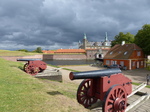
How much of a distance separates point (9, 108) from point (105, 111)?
282cm

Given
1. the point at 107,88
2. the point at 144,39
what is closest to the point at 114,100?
the point at 107,88

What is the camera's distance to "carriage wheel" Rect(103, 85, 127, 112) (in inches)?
155

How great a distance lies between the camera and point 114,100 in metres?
4.20

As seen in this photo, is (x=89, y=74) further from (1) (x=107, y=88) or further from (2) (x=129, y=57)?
(2) (x=129, y=57)

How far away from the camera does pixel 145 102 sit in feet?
18.4

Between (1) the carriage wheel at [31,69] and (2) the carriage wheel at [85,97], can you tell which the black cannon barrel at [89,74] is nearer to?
(2) the carriage wheel at [85,97]

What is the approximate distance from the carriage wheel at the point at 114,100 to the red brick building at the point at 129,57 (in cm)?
2048

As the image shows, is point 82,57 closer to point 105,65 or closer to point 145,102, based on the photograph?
point 105,65

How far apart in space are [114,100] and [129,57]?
21083 mm

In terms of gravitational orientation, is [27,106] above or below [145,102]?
above

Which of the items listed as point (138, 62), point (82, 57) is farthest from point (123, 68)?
point (82, 57)

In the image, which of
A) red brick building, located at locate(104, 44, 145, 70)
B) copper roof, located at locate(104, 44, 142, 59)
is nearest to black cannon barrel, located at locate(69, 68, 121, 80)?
red brick building, located at locate(104, 44, 145, 70)

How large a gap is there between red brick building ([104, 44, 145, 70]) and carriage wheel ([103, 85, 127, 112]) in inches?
806

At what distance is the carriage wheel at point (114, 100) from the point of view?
3.95 m
